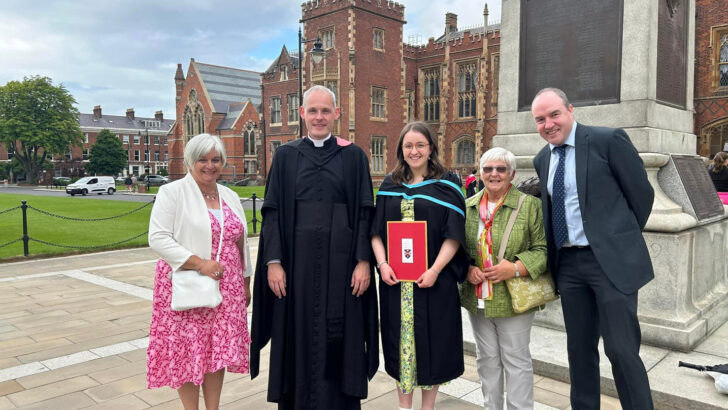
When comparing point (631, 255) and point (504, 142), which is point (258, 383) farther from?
point (504, 142)

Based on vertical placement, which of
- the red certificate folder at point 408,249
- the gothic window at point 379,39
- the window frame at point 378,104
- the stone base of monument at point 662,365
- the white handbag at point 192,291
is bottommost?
the stone base of monument at point 662,365

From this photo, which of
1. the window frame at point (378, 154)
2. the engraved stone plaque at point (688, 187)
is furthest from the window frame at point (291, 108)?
the engraved stone plaque at point (688, 187)

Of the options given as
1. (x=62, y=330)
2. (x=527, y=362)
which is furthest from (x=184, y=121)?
(x=527, y=362)

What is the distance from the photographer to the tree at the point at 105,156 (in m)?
63.1

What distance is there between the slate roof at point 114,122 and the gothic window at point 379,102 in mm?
53198

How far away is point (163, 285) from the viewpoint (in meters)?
2.96

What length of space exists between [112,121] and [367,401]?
305 feet

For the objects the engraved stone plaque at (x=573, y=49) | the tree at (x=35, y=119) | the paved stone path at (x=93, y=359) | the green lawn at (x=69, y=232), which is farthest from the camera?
the tree at (x=35, y=119)

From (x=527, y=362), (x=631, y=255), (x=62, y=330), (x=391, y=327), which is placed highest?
(x=631, y=255)

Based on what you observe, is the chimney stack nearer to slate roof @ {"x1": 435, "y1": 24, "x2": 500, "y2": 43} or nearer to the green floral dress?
slate roof @ {"x1": 435, "y1": 24, "x2": 500, "y2": 43}

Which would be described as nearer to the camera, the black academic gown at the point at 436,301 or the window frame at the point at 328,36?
the black academic gown at the point at 436,301

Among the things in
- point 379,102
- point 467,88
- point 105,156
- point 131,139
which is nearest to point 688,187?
point 379,102

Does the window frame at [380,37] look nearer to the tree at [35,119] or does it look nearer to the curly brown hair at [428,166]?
the curly brown hair at [428,166]

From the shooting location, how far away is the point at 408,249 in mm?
2873
